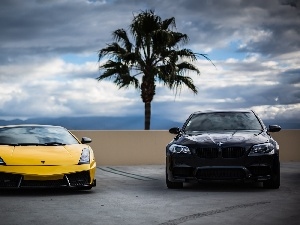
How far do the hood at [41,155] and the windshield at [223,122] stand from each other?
2.56 metres

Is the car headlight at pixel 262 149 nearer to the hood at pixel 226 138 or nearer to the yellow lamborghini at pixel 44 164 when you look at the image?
the hood at pixel 226 138

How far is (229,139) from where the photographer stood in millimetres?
12422

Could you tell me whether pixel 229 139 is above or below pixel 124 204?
above

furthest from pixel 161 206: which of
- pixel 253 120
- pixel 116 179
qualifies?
pixel 116 179

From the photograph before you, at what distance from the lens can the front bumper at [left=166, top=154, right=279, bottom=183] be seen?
1219cm

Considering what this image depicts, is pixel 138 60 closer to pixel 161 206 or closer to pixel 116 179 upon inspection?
Result: pixel 116 179

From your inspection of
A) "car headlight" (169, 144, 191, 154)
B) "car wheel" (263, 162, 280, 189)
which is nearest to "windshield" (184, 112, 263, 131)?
"car headlight" (169, 144, 191, 154)

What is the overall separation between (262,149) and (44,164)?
12.5ft

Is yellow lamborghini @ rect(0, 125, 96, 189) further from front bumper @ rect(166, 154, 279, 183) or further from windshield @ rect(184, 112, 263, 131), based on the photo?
windshield @ rect(184, 112, 263, 131)

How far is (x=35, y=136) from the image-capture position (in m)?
13.2

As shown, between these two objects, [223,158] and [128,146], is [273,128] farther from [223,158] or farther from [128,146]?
[128,146]

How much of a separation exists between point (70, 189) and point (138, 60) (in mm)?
24171

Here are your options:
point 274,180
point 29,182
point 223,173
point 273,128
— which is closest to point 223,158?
point 223,173

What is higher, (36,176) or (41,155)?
(41,155)
